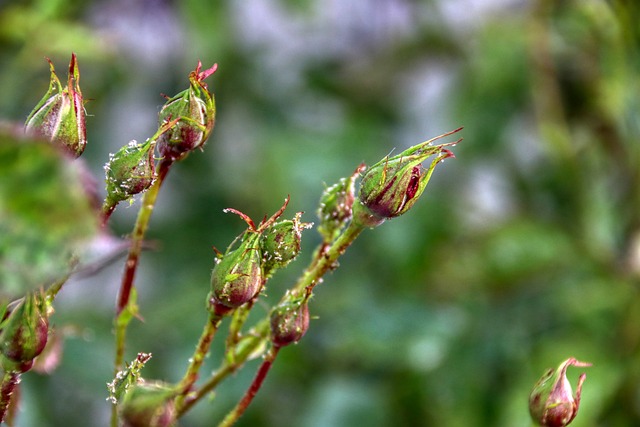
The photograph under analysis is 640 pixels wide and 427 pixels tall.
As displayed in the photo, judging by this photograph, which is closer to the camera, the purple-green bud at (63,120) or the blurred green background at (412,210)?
the purple-green bud at (63,120)

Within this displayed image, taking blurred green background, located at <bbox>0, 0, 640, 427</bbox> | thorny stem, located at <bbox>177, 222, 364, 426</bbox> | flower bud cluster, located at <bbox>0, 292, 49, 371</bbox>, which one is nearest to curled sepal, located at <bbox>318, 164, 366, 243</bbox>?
thorny stem, located at <bbox>177, 222, 364, 426</bbox>

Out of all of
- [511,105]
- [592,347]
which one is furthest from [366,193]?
[511,105]

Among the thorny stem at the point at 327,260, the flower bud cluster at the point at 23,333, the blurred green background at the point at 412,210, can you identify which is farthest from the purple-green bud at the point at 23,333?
the blurred green background at the point at 412,210

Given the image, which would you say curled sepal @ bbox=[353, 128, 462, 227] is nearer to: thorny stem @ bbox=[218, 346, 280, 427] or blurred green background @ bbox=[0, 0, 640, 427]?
thorny stem @ bbox=[218, 346, 280, 427]

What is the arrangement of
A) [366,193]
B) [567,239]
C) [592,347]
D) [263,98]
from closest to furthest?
1. [366,193]
2. [592,347]
3. [567,239]
4. [263,98]

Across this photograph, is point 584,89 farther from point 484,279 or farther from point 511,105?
point 484,279

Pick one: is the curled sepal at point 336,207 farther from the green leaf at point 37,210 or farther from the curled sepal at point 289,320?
the green leaf at point 37,210
